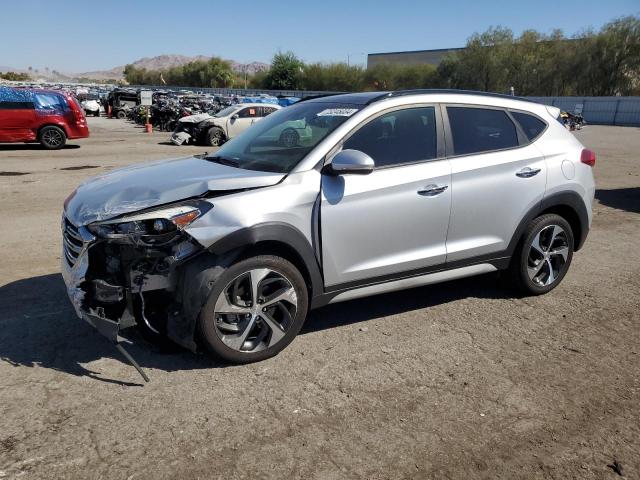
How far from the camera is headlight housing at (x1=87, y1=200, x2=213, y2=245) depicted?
3.25 meters

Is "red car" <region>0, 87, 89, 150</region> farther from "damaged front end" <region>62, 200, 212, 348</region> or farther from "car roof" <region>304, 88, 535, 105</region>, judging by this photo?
"damaged front end" <region>62, 200, 212, 348</region>

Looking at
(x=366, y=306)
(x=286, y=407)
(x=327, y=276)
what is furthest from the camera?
(x=366, y=306)

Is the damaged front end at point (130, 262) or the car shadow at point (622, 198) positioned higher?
the damaged front end at point (130, 262)

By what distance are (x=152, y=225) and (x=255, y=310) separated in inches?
33.6

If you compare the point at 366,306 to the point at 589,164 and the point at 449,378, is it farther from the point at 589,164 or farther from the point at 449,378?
the point at 589,164

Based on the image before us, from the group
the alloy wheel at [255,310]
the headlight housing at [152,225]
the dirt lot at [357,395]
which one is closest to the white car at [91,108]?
the dirt lot at [357,395]

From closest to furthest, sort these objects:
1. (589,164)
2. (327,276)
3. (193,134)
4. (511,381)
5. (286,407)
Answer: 1. (286,407)
2. (511,381)
3. (327,276)
4. (589,164)
5. (193,134)

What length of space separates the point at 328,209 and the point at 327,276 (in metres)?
0.48

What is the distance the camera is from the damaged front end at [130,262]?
3.26 m

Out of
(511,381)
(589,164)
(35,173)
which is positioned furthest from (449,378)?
(35,173)

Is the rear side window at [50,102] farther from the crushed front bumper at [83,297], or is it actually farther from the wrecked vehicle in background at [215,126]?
the crushed front bumper at [83,297]

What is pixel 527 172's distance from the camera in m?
4.57

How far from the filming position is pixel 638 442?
2898mm

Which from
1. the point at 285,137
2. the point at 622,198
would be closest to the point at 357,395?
the point at 285,137
